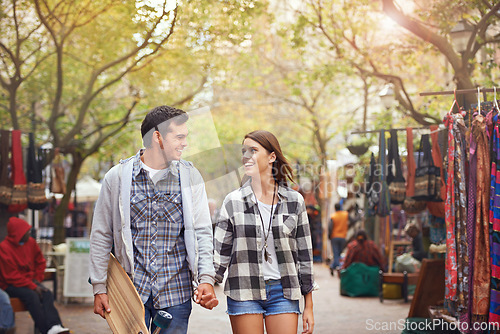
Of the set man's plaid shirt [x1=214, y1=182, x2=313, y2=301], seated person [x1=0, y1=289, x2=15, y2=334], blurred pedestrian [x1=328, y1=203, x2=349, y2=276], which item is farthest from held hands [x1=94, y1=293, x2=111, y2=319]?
blurred pedestrian [x1=328, y1=203, x2=349, y2=276]

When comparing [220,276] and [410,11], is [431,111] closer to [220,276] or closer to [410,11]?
[410,11]

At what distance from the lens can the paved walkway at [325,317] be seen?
9250 millimetres

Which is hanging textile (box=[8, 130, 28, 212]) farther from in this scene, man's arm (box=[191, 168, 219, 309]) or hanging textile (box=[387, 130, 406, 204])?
man's arm (box=[191, 168, 219, 309])

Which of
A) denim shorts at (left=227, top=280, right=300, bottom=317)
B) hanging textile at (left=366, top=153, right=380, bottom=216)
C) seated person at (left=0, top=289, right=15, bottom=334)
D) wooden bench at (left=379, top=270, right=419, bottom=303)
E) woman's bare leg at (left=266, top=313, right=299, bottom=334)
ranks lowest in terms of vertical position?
wooden bench at (left=379, top=270, right=419, bottom=303)

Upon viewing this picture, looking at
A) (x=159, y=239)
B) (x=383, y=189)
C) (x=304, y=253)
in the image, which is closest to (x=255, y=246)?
(x=304, y=253)

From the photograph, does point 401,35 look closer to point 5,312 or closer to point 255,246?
point 5,312

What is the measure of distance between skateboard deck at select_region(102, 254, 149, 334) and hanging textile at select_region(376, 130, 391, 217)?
6474 millimetres

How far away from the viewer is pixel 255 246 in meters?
3.95

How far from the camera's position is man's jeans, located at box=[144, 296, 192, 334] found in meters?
3.47

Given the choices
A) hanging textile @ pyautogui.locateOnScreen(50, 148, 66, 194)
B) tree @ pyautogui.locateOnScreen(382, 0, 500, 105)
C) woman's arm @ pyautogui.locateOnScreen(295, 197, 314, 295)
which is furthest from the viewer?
hanging textile @ pyautogui.locateOnScreen(50, 148, 66, 194)

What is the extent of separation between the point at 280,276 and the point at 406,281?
347 inches

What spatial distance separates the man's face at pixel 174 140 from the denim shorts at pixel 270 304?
1022 mm

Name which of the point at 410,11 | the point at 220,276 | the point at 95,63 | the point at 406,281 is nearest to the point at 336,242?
the point at 406,281

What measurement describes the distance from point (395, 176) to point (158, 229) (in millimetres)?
6306
